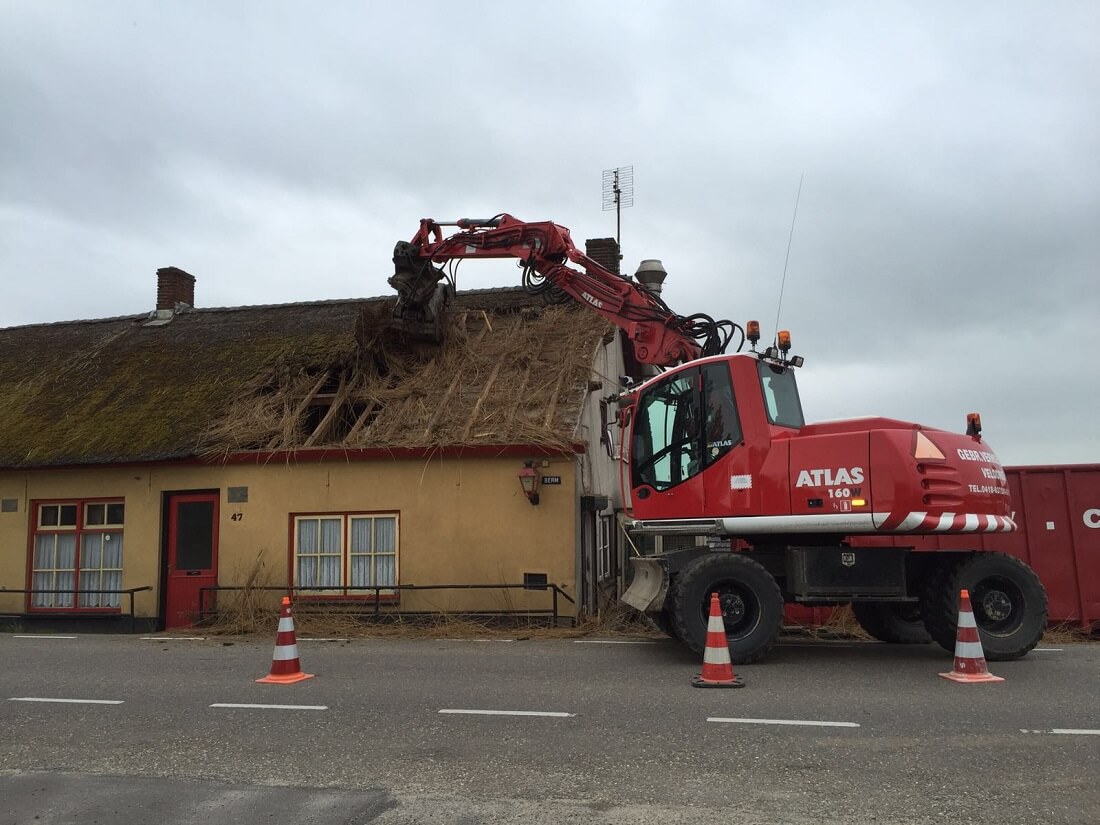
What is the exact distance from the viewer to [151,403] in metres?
15.5

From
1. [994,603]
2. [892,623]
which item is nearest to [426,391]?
[892,623]

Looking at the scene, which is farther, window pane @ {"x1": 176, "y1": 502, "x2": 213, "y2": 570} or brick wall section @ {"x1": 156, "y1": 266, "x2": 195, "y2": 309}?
brick wall section @ {"x1": 156, "y1": 266, "x2": 195, "y2": 309}

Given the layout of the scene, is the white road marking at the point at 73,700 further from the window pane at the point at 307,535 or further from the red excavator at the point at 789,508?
the window pane at the point at 307,535

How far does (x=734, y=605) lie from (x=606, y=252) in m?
12.3

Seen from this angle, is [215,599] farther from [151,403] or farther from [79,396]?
[79,396]

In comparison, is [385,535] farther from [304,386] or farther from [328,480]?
[304,386]

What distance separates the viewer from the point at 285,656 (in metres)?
8.32

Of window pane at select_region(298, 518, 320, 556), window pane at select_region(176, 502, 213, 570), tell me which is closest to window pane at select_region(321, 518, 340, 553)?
window pane at select_region(298, 518, 320, 556)

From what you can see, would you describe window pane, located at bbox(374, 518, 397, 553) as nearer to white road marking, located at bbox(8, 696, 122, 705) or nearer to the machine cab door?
the machine cab door

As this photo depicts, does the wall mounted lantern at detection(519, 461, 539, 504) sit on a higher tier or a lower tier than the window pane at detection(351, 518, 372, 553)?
higher

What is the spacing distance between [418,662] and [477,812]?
5.00m

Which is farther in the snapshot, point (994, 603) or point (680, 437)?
point (680, 437)

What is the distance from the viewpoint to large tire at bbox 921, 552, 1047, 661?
8.70 meters

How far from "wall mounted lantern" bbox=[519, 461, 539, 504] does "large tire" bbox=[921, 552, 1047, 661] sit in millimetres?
5518
